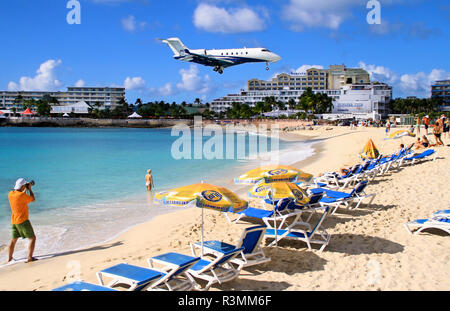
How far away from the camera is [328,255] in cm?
607

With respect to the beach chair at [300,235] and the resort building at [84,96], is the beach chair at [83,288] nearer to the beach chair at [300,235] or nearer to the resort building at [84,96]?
the beach chair at [300,235]

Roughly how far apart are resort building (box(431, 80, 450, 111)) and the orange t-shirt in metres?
146

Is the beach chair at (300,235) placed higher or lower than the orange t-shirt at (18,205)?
lower

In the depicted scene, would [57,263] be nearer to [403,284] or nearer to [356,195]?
[403,284]

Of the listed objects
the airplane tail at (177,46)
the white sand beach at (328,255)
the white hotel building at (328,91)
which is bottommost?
the white sand beach at (328,255)

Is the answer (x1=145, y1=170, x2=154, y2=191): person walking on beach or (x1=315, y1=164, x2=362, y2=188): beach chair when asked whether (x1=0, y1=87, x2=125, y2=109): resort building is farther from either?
(x1=315, y1=164, x2=362, y2=188): beach chair

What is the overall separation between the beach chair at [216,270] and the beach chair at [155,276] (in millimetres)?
150

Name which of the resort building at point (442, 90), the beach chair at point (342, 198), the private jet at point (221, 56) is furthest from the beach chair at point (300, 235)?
the resort building at point (442, 90)

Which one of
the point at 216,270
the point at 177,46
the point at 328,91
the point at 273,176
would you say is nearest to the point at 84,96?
the point at 328,91

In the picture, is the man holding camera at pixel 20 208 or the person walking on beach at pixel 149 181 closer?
the man holding camera at pixel 20 208

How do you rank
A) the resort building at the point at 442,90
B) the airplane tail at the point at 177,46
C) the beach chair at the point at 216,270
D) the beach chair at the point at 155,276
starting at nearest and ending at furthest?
the beach chair at the point at 155,276 → the beach chair at the point at 216,270 → the airplane tail at the point at 177,46 → the resort building at the point at 442,90

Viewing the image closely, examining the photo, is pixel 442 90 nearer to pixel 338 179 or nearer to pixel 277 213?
pixel 338 179

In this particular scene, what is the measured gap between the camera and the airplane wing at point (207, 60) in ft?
105
